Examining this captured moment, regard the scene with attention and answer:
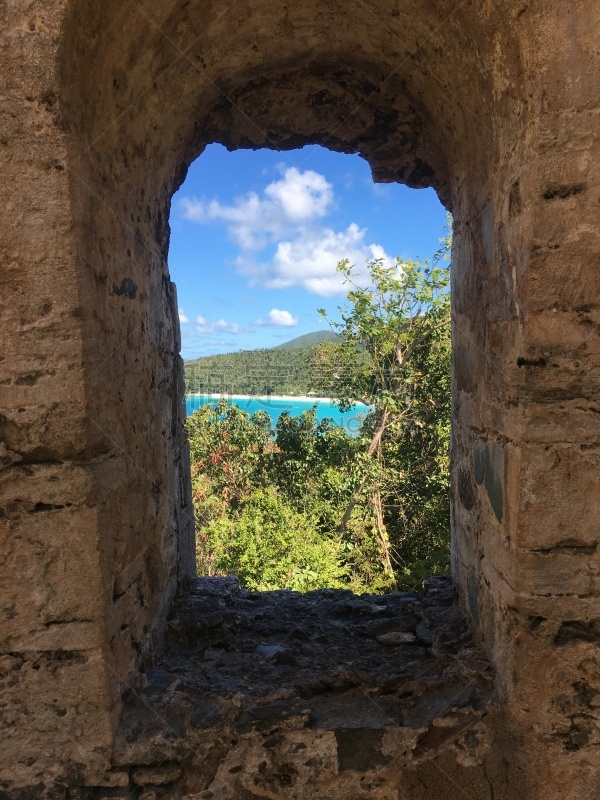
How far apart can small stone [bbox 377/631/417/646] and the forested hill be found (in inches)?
319

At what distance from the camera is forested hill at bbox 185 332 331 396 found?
36.8 feet

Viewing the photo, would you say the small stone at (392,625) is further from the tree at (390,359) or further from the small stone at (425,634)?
the tree at (390,359)

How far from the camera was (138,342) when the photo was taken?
1942mm

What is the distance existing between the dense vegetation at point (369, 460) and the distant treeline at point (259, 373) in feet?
2.28

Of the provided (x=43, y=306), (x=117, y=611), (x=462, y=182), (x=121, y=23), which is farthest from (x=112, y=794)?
(x=462, y=182)

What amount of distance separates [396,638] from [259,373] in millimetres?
14688

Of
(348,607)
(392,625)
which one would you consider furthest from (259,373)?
(392,625)

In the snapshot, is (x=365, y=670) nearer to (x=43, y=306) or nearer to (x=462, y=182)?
(x=43, y=306)

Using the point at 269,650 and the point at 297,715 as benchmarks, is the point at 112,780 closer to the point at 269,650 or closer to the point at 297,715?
the point at 297,715

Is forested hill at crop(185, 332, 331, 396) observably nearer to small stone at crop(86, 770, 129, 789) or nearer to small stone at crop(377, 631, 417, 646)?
small stone at crop(377, 631, 417, 646)

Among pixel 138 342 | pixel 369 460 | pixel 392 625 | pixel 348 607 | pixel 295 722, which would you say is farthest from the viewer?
pixel 369 460

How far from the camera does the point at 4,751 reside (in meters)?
1.52

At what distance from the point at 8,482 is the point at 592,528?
5.28 feet

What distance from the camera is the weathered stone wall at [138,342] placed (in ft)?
4.69
